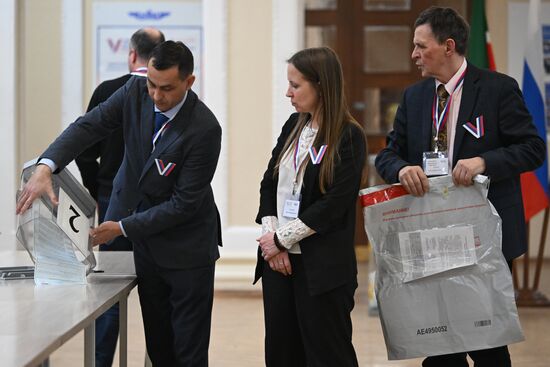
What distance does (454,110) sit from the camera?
3104mm

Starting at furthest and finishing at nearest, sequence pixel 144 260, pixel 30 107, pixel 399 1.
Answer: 1. pixel 399 1
2. pixel 30 107
3. pixel 144 260

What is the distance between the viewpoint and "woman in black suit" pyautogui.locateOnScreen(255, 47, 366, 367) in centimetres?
288

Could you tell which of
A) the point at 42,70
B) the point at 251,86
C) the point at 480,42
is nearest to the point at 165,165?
the point at 251,86

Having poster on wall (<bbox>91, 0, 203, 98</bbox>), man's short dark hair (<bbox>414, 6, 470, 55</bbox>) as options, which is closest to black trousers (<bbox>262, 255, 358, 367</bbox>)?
man's short dark hair (<bbox>414, 6, 470, 55</bbox>)

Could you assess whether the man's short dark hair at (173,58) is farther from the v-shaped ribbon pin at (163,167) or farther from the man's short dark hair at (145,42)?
the man's short dark hair at (145,42)

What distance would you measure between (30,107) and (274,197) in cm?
547

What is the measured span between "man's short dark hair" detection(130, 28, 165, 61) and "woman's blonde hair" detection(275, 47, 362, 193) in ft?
4.48

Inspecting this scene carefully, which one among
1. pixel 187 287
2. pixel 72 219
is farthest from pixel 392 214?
pixel 72 219

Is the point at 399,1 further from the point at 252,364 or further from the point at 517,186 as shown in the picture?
the point at 517,186

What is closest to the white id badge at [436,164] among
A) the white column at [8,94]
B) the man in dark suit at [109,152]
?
the man in dark suit at [109,152]

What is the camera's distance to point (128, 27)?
8.05m

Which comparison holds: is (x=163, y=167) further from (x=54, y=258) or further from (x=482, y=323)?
(x=482, y=323)

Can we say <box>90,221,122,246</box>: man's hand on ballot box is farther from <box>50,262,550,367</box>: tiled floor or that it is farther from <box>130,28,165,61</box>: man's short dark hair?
<box>50,262,550,367</box>: tiled floor

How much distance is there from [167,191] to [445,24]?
3.47ft
